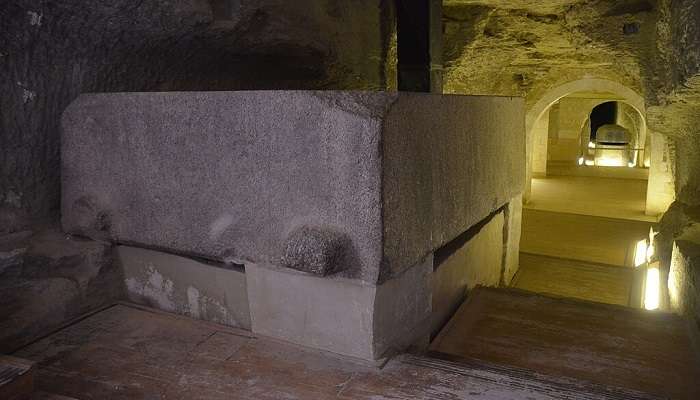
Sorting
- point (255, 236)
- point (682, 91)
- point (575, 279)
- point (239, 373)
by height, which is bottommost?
point (575, 279)

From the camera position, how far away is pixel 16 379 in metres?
1.48

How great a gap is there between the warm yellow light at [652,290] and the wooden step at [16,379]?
4.26 metres

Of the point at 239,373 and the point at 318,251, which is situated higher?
the point at 318,251

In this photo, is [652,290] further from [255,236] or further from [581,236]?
[255,236]

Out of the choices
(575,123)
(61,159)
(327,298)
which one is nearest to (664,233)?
(327,298)

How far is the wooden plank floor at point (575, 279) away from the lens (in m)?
4.48

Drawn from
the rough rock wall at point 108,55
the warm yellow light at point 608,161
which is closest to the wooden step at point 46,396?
the rough rock wall at point 108,55

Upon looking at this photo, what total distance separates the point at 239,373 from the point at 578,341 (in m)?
1.59

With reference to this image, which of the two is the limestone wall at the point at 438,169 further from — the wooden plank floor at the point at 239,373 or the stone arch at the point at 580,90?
the stone arch at the point at 580,90

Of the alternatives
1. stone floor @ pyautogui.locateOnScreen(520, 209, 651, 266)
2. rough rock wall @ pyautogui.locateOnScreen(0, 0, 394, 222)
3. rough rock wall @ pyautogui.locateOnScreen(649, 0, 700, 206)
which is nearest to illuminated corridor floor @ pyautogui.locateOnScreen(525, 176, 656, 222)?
stone floor @ pyautogui.locateOnScreen(520, 209, 651, 266)

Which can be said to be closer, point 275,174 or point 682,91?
point 275,174

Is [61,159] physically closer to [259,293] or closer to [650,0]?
[259,293]

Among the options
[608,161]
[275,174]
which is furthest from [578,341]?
[608,161]

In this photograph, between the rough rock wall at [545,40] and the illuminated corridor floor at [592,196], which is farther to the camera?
the illuminated corridor floor at [592,196]
